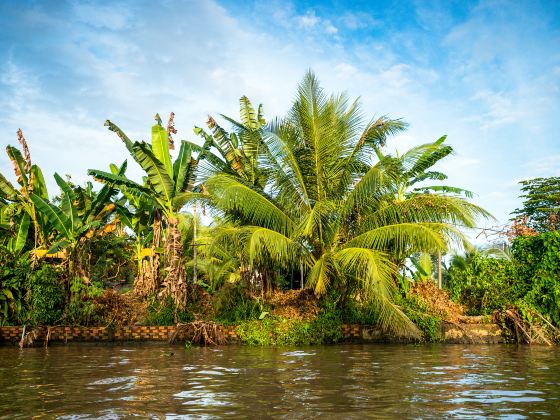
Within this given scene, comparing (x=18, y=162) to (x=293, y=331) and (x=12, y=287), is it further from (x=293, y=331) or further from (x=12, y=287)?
(x=293, y=331)

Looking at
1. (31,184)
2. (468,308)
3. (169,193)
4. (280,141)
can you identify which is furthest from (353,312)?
(31,184)

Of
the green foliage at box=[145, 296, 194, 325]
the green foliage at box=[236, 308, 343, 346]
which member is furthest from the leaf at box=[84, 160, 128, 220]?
the green foliage at box=[236, 308, 343, 346]

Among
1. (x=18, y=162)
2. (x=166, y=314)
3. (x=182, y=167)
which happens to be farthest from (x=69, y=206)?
(x=166, y=314)

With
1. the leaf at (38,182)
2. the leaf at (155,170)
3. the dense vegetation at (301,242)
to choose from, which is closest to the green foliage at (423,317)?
the dense vegetation at (301,242)

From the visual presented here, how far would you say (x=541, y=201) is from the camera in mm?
32656

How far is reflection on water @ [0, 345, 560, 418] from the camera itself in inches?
189

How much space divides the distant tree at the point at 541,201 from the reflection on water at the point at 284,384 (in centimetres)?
2356

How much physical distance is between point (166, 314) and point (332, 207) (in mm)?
5359

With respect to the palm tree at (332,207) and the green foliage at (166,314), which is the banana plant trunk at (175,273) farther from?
the palm tree at (332,207)

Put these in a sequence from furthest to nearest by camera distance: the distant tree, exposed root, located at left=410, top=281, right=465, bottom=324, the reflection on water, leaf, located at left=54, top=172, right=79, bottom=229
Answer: the distant tree
leaf, located at left=54, top=172, right=79, bottom=229
exposed root, located at left=410, top=281, right=465, bottom=324
the reflection on water

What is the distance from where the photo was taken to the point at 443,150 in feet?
46.2

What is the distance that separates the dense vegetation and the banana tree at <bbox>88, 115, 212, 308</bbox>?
0.11ft

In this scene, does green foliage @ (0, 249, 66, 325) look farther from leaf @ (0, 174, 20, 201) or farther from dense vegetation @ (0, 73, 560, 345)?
leaf @ (0, 174, 20, 201)

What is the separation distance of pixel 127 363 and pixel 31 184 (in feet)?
29.0
